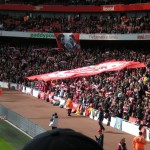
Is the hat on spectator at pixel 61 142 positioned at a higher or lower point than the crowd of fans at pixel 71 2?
lower

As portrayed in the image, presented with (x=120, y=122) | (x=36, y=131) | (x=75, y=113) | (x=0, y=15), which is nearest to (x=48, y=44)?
(x=0, y=15)

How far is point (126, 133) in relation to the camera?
21469 mm

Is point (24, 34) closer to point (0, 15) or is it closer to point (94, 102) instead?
point (0, 15)

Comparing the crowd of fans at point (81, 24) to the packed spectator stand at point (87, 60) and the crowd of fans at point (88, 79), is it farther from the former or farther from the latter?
the crowd of fans at point (88, 79)

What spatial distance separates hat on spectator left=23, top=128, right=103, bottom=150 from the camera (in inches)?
69.5

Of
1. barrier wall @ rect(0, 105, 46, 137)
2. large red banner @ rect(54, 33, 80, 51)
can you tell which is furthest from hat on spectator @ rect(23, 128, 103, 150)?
large red banner @ rect(54, 33, 80, 51)

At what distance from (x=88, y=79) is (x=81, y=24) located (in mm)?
17569

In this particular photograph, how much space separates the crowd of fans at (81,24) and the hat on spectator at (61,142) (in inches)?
1586

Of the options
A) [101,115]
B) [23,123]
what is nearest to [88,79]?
[101,115]

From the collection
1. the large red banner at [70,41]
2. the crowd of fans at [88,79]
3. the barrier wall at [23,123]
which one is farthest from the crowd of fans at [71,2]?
the barrier wall at [23,123]

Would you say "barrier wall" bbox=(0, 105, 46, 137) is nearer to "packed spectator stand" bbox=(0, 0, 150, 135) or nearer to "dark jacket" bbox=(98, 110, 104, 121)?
"dark jacket" bbox=(98, 110, 104, 121)

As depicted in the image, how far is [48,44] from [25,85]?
12.1 metres

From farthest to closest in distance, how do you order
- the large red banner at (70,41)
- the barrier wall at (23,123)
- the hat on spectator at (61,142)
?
the large red banner at (70,41) < the barrier wall at (23,123) < the hat on spectator at (61,142)

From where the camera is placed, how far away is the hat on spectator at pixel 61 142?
1.77 metres
